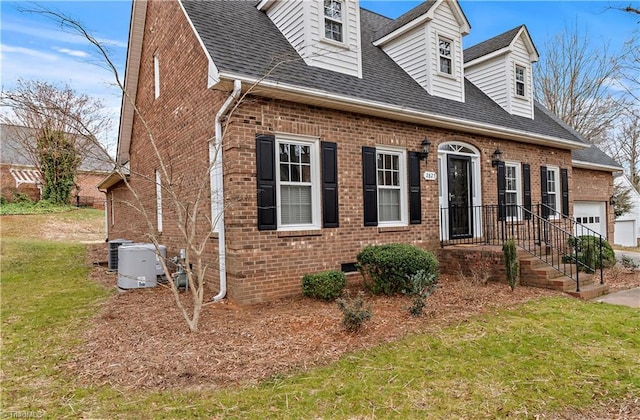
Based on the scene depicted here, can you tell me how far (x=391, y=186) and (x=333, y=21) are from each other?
366 centimetres

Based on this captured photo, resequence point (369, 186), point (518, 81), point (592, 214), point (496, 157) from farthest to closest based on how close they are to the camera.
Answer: point (592, 214) < point (518, 81) < point (496, 157) < point (369, 186)

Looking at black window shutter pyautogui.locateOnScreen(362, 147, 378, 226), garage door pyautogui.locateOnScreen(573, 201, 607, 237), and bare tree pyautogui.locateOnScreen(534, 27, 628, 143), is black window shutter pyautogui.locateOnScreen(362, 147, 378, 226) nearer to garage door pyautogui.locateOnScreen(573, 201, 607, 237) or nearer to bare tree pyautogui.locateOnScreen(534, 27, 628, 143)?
garage door pyautogui.locateOnScreen(573, 201, 607, 237)

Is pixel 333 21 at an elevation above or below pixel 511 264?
above

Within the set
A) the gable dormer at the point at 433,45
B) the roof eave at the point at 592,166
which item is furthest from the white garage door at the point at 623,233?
the gable dormer at the point at 433,45

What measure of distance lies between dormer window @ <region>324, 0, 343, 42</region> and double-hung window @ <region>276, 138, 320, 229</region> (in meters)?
2.69

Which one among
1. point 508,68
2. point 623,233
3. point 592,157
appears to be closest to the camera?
point 508,68

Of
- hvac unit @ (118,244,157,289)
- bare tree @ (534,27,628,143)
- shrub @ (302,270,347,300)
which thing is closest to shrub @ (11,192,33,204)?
hvac unit @ (118,244,157,289)

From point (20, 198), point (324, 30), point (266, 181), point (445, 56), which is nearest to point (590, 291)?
point (266, 181)

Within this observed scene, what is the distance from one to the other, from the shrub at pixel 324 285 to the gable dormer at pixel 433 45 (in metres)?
5.40

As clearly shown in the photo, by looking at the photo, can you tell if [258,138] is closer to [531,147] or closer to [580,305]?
[580,305]

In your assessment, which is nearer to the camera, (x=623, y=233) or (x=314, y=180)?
(x=314, y=180)

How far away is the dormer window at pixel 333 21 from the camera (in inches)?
313

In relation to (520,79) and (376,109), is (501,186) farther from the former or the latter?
(376,109)

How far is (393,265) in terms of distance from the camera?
20.2 ft
